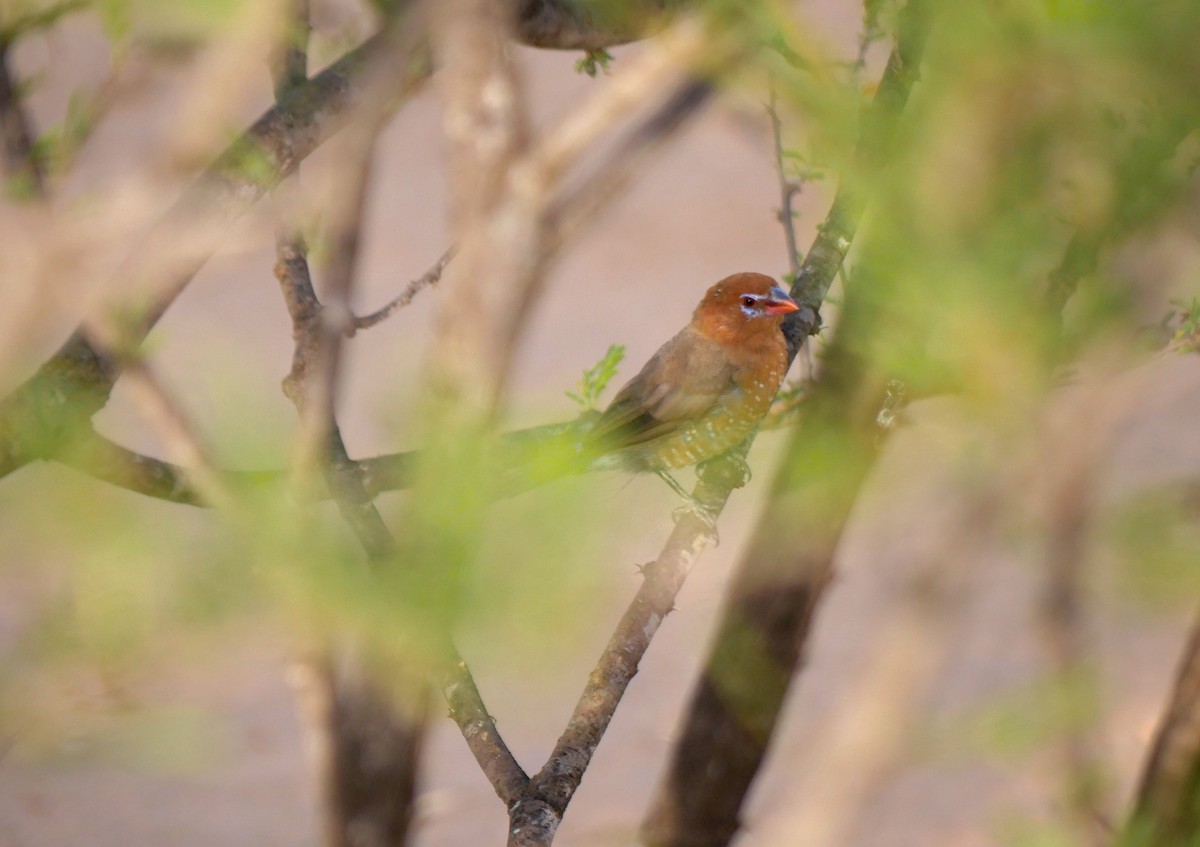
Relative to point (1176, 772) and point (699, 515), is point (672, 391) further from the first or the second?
point (1176, 772)

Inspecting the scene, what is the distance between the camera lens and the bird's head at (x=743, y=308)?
2.85m

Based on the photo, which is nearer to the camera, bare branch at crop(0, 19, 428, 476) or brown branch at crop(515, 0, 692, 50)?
A: bare branch at crop(0, 19, 428, 476)

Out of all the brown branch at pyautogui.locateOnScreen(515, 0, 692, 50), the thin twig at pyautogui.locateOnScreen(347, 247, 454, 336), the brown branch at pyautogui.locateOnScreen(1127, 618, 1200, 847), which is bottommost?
the brown branch at pyautogui.locateOnScreen(1127, 618, 1200, 847)

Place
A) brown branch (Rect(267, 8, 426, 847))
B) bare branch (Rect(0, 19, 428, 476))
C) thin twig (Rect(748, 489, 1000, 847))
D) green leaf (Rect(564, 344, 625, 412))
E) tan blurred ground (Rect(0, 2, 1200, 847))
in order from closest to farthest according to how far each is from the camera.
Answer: tan blurred ground (Rect(0, 2, 1200, 847))
bare branch (Rect(0, 19, 428, 476))
brown branch (Rect(267, 8, 426, 847))
green leaf (Rect(564, 344, 625, 412))
thin twig (Rect(748, 489, 1000, 847))

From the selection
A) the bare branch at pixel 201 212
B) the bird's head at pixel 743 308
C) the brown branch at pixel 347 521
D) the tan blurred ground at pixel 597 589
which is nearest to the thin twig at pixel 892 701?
the tan blurred ground at pixel 597 589

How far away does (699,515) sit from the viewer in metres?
2.45

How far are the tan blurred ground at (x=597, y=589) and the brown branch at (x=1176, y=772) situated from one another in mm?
208

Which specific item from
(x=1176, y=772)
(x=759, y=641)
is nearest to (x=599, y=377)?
(x=759, y=641)

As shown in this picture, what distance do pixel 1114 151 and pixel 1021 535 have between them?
4.57ft

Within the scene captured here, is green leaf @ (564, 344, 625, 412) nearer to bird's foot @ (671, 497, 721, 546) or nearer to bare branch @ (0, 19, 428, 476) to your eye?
bird's foot @ (671, 497, 721, 546)

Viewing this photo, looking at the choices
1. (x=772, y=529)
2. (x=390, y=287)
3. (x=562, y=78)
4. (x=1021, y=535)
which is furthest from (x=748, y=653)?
(x=562, y=78)

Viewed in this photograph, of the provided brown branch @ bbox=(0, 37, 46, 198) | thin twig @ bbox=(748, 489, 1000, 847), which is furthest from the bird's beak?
brown branch @ bbox=(0, 37, 46, 198)

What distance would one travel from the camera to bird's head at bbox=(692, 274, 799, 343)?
2846mm

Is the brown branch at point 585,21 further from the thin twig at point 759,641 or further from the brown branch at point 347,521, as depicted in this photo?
the thin twig at point 759,641
